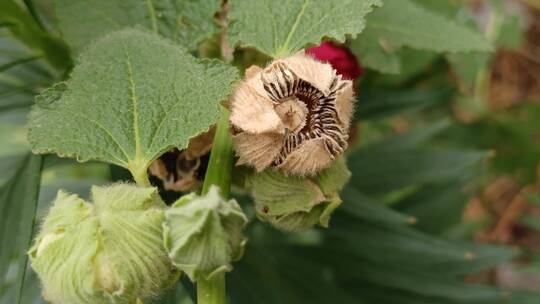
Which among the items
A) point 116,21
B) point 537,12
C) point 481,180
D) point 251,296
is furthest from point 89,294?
point 537,12

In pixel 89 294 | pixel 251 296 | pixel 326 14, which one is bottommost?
pixel 251 296

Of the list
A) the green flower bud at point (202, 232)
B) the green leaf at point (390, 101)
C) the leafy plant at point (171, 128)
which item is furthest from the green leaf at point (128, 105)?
the green leaf at point (390, 101)

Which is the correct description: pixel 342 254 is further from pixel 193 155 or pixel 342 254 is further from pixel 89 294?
pixel 89 294

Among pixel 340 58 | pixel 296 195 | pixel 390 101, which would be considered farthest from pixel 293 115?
pixel 390 101

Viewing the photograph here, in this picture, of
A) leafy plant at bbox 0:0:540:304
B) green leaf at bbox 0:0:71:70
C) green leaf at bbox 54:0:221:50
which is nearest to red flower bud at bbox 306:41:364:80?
leafy plant at bbox 0:0:540:304

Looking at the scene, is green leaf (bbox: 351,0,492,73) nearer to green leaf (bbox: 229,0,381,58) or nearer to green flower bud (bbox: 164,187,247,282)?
green leaf (bbox: 229,0,381,58)

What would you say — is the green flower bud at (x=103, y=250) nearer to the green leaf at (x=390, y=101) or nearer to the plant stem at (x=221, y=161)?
the plant stem at (x=221, y=161)
